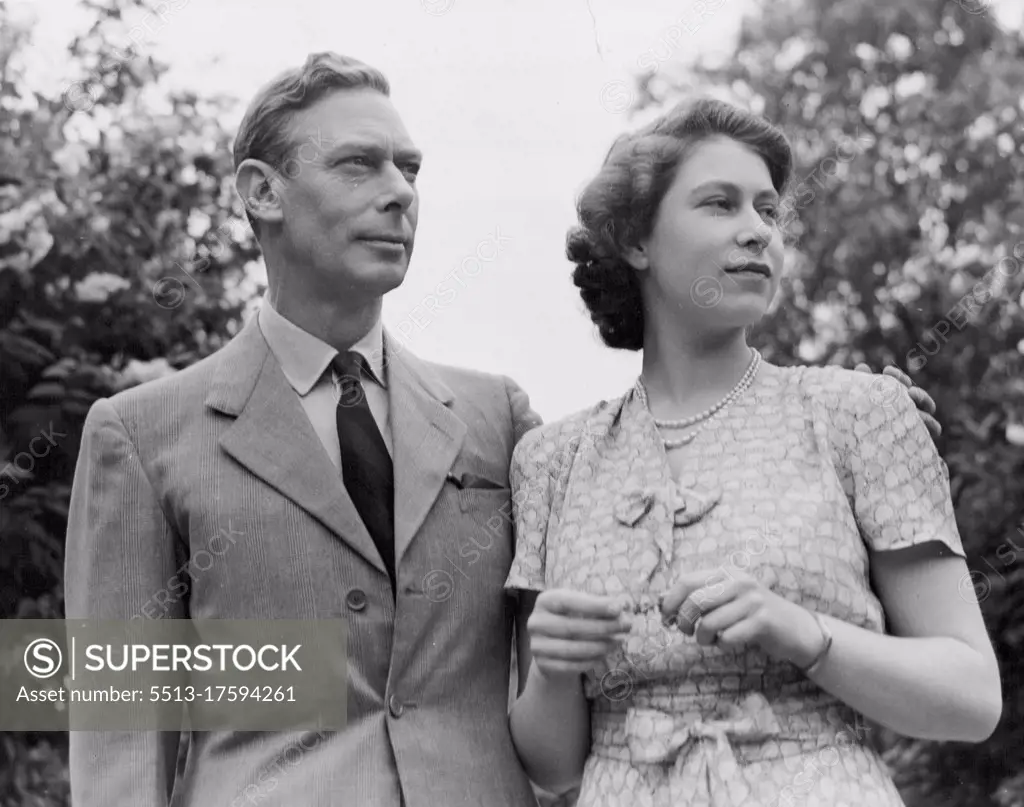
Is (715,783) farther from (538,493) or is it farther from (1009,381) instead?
(1009,381)

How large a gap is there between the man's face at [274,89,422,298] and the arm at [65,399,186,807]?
55 cm

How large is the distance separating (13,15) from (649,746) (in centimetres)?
334

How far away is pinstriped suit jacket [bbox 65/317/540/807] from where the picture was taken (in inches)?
121

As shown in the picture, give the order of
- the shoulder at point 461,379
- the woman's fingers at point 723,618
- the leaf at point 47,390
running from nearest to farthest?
the woman's fingers at point 723,618
the shoulder at point 461,379
the leaf at point 47,390

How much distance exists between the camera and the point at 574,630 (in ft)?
8.96

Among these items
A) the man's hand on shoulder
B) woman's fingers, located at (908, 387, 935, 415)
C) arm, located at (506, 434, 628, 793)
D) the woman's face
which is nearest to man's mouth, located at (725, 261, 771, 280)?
the woman's face

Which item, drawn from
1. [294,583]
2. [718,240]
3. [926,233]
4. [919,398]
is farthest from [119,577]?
[926,233]

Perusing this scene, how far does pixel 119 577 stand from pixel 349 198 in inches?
35.7

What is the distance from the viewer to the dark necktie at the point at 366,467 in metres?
3.23

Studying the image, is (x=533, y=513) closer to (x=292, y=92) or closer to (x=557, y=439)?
(x=557, y=439)

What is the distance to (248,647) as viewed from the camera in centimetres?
310

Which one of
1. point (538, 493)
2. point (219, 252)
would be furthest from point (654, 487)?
point (219, 252)

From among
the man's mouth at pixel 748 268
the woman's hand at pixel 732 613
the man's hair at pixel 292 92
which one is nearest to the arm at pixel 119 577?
the man's hair at pixel 292 92

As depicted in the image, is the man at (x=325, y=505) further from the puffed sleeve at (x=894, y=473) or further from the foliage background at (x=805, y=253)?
the foliage background at (x=805, y=253)
